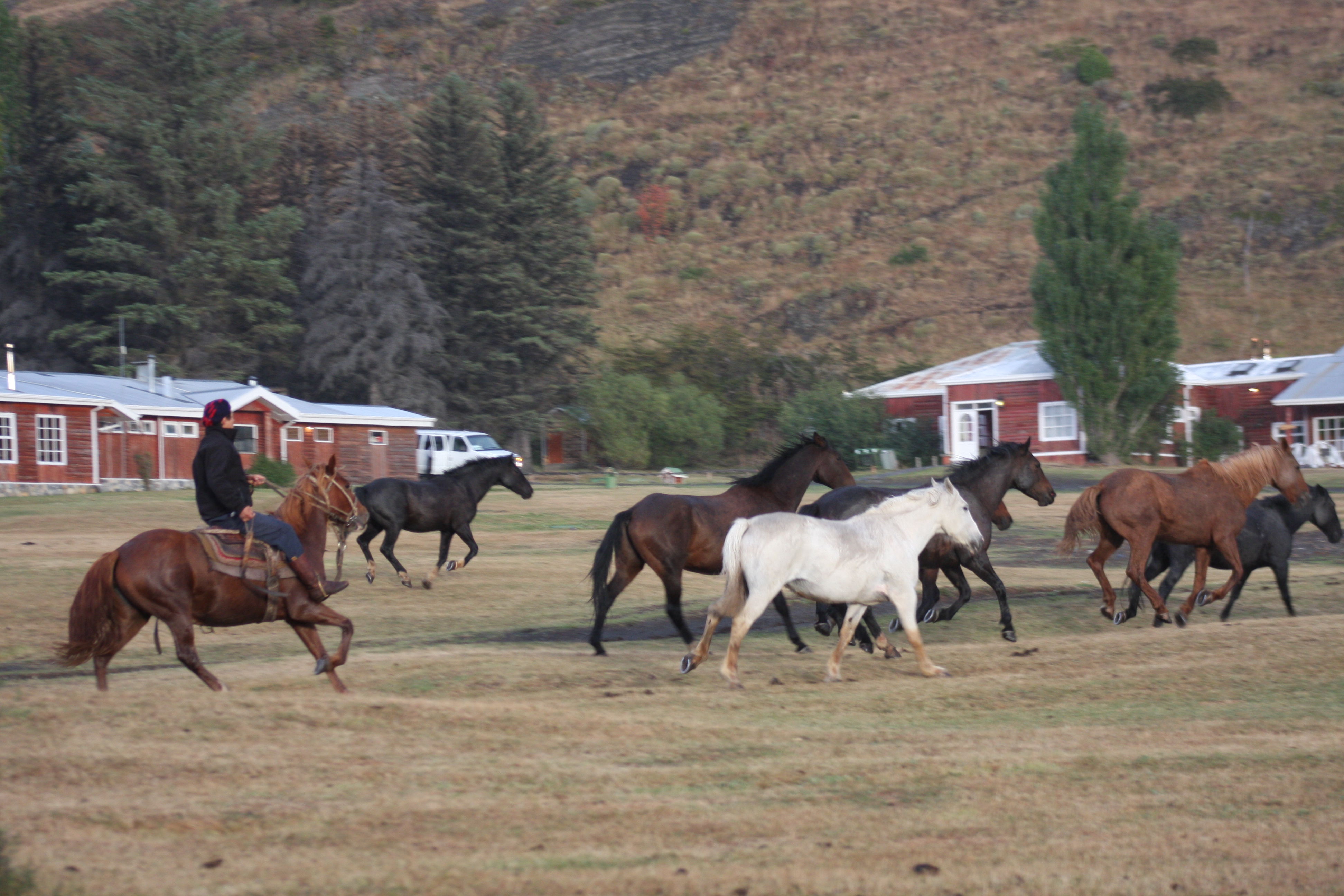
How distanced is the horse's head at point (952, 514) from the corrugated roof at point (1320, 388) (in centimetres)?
4028

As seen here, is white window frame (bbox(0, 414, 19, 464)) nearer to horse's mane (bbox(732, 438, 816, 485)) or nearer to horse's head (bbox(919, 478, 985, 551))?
horse's mane (bbox(732, 438, 816, 485))

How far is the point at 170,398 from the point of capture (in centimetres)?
4584

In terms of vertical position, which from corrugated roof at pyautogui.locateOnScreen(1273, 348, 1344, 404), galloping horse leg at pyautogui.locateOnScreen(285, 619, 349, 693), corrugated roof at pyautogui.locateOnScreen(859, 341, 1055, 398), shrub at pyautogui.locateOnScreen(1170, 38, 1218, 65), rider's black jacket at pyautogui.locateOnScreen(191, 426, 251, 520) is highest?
shrub at pyautogui.locateOnScreen(1170, 38, 1218, 65)

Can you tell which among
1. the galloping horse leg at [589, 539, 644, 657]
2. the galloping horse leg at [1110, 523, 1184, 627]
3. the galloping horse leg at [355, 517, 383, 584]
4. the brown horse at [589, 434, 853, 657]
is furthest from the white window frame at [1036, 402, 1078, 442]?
the galloping horse leg at [589, 539, 644, 657]

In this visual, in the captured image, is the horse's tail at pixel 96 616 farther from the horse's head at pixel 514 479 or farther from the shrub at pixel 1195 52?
the shrub at pixel 1195 52

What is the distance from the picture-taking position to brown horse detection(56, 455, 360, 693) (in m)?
10.0

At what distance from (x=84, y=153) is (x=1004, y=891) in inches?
2597

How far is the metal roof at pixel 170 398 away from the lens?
42094mm

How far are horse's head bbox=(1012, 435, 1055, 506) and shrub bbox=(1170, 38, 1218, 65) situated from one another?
103m

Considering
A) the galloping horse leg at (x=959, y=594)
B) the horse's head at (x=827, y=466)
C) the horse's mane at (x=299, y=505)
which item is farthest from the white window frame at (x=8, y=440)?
the galloping horse leg at (x=959, y=594)

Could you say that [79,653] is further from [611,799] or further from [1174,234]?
[1174,234]

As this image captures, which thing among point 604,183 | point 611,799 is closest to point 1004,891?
point 611,799

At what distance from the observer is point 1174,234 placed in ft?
169

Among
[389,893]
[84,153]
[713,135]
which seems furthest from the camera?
[713,135]
